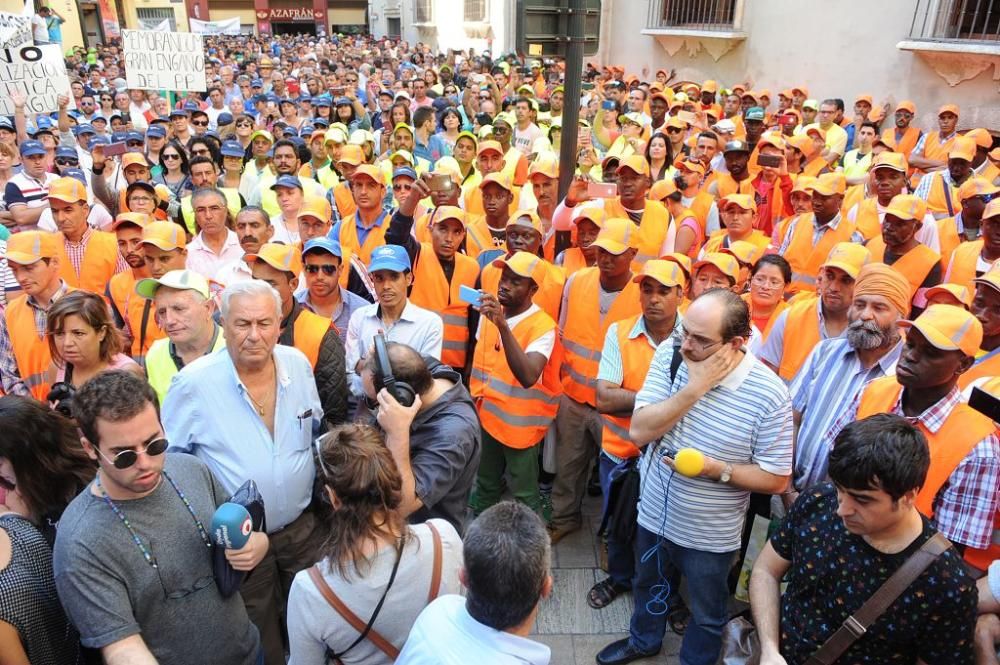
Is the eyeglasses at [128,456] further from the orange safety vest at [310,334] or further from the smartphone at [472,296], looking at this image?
the smartphone at [472,296]

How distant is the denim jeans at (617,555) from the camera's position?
3.79m

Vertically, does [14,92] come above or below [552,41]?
below

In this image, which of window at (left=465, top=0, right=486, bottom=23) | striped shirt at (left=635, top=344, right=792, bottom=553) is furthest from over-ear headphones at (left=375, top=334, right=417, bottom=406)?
window at (left=465, top=0, right=486, bottom=23)

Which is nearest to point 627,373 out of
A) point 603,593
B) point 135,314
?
point 603,593

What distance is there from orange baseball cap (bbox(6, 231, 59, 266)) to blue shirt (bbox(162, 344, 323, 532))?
189 centimetres

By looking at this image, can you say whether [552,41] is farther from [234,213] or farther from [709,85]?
[709,85]

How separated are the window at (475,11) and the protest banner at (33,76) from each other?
22.2 meters

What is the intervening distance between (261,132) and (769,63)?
435 inches

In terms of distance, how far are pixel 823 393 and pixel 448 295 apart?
8.16 feet

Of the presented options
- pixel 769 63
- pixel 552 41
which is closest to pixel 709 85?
pixel 769 63

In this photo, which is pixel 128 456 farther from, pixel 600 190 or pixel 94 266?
pixel 600 190

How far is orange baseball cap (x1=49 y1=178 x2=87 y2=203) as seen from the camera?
16.9 feet

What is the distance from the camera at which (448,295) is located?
4789mm

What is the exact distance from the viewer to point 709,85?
45.2ft
